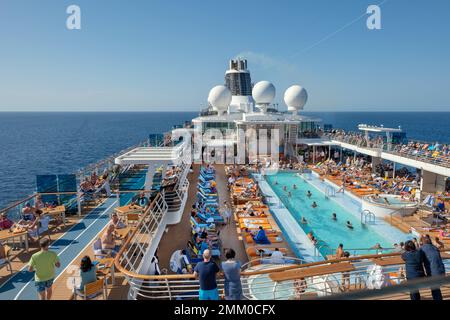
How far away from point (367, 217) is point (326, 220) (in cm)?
147

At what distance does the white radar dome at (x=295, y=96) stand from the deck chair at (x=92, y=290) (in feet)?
74.2

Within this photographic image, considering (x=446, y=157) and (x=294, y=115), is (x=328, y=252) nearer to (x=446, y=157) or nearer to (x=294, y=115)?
(x=446, y=157)

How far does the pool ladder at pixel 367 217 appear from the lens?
11.2 m

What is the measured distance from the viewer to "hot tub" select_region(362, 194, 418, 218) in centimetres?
1120

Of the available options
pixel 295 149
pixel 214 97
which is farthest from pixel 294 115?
pixel 214 97

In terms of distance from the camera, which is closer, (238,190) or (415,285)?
(415,285)

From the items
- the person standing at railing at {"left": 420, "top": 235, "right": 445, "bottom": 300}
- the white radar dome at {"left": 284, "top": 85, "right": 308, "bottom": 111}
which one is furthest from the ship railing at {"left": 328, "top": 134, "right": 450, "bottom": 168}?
the person standing at railing at {"left": 420, "top": 235, "right": 445, "bottom": 300}

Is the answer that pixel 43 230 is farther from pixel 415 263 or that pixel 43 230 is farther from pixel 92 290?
pixel 415 263

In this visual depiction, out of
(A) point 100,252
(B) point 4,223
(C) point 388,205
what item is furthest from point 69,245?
(C) point 388,205

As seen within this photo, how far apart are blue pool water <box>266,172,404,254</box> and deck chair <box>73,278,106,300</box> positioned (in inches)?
249

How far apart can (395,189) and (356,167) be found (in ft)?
15.8

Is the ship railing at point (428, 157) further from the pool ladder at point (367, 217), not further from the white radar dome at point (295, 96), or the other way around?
the white radar dome at point (295, 96)

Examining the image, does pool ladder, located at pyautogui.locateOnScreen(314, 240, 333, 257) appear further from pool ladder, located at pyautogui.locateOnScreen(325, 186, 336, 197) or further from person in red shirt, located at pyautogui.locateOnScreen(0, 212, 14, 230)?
person in red shirt, located at pyautogui.locateOnScreen(0, 212, 14, 230)
